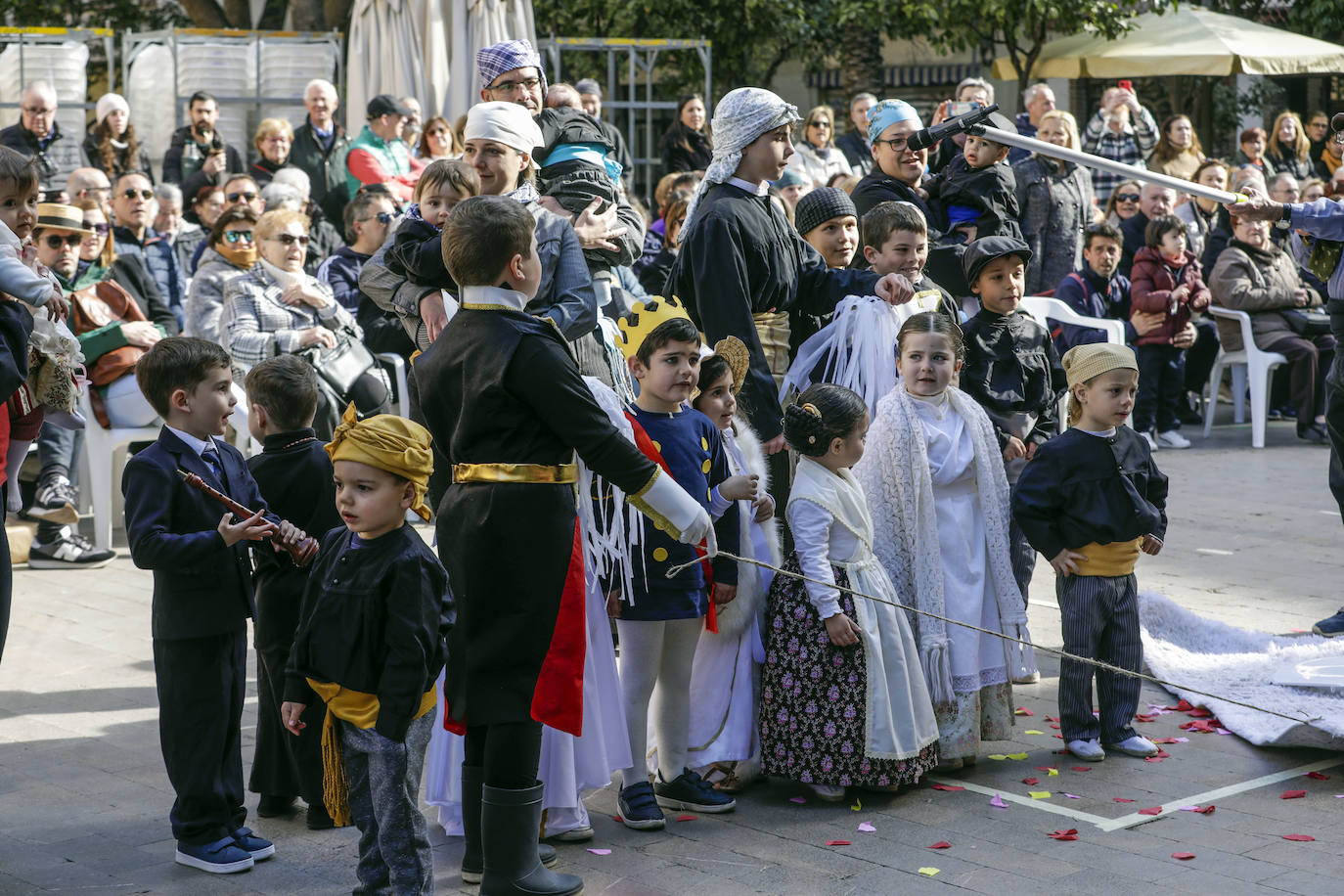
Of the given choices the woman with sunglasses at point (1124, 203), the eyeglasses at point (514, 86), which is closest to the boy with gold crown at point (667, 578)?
the eyeglasses at point (514, 86)

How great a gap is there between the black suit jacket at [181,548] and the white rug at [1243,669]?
3.39 meters

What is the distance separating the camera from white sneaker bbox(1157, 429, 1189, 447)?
12336 millimetres

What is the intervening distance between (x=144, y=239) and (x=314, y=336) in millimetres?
1874

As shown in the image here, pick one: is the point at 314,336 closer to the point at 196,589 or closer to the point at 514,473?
the point at 196,589

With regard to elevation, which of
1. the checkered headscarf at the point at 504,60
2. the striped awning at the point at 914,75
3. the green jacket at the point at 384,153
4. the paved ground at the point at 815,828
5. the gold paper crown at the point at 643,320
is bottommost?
the paved ground at the point at 815,828

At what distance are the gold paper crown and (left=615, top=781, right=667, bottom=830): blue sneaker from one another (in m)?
1.28

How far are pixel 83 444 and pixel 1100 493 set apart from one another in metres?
6.00

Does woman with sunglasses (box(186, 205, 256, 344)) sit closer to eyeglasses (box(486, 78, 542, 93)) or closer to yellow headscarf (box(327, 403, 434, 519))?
eyeglasses (box(486, 78, 542, 93))

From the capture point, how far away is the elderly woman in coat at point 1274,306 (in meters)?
12.6

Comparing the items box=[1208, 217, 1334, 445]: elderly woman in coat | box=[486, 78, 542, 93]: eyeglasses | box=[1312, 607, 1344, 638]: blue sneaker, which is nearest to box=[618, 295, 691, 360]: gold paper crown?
box=[486, 78, 542, 93]: eyeglasses

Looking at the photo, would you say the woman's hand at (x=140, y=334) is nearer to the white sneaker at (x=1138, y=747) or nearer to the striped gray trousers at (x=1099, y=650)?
the striped gray trousers at (x=1099, y=650)

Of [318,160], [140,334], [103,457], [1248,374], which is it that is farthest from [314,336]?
[1248,374]

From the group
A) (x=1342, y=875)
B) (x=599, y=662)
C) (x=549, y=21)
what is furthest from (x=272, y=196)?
(x=549, y=21)

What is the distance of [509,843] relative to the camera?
3988 millimetres
